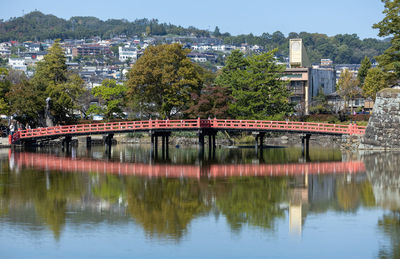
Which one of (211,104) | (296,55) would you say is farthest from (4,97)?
(296,55)

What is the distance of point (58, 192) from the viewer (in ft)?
129

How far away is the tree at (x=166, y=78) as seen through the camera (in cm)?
7294

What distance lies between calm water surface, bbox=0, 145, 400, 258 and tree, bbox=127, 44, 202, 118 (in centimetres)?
1885

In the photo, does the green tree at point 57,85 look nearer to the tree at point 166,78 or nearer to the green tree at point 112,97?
the green tree at point 112,97

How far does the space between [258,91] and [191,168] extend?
2371 centimetres

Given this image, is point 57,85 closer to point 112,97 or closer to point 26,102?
point 112,97

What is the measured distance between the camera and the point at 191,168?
5094 centimetres

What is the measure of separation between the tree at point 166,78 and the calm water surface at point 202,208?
742 inches

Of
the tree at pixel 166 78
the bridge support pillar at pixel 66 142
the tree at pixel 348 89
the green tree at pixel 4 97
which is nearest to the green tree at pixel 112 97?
the tree at pixel 166 78

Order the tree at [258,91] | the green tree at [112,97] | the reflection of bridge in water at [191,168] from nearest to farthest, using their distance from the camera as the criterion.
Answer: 1. the reflection of bridge in water at [191,168]
2. the tree at [258,91]
3. the green tree at [112,97]

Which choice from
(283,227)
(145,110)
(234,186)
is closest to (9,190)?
(234,186)

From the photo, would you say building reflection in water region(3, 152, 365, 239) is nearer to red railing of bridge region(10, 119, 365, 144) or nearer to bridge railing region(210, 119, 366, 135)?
red railing of bridge region(10, 119, 365, 144)

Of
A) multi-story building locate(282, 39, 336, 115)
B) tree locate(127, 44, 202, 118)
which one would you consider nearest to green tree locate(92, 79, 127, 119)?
tree locate(127, 44, 202, 118)

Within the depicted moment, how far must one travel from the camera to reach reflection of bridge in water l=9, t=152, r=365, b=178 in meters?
47.6
